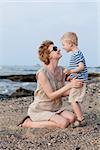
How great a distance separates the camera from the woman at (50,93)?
5074 millimetres

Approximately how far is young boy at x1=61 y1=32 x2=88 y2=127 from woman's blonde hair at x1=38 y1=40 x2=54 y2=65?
0.67 ft

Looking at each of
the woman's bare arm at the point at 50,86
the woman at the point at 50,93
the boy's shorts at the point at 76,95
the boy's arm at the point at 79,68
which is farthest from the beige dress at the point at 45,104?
the boy's arm at the point at 79,68

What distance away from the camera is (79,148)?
4.17 metres

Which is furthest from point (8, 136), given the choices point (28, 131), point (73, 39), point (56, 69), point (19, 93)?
point (19, 93)

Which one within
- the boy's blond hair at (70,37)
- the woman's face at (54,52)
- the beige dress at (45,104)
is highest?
the boy's blond hair at (70,37)

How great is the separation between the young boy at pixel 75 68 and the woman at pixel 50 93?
9cm

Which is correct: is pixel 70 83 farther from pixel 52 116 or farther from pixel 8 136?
pixel 8 136

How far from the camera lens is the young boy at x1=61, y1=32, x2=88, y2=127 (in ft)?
16.4

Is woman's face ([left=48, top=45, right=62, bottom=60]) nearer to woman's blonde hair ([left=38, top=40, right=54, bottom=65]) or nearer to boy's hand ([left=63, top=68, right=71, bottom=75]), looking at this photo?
woman's blonde hair ([left=38, top=40, right=54, bottom=65])

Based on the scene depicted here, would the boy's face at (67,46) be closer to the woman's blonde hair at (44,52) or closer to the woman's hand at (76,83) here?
the woman's blonde hair at (44,52)

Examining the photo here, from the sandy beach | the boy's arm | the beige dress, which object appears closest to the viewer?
the sandy beach

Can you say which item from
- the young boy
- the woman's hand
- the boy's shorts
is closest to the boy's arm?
the young boy

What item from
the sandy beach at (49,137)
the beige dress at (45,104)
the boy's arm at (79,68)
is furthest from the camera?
the beige dress at (45,104)

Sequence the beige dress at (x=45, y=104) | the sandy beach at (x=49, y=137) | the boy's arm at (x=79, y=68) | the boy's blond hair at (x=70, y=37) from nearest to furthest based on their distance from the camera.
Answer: the sandy beach at (x=49, y=137)
the boy's arm at (x=79, y=68)
the boy's blond hair at (x=70, y=37)
the beige dress at (x=45, y=104)
